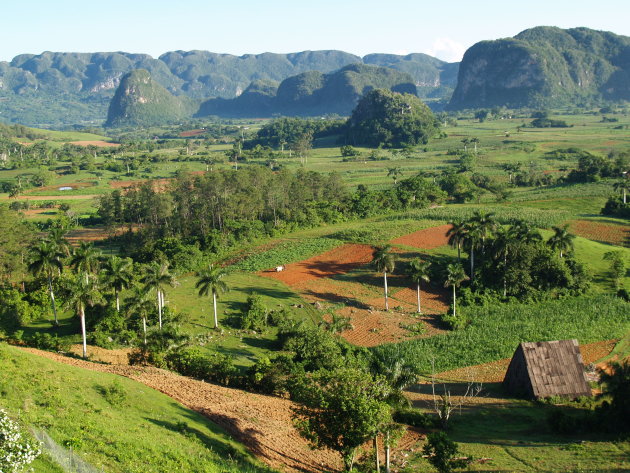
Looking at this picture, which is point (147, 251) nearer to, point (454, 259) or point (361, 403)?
point (454, 259)

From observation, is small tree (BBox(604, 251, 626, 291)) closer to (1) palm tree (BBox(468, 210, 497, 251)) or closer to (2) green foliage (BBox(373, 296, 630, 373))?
(2) green foliage (BBox(373, 296, 630, 373))

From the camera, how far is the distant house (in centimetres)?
3303

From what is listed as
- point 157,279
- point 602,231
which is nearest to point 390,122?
point 602,231

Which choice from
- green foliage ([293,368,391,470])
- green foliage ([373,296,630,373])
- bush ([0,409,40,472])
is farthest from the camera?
green foliage ([373,296,630,373])

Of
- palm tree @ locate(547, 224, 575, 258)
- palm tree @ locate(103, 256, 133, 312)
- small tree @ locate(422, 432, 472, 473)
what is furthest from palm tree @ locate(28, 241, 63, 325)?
palm tree @ locate(547, 224, 575, 258)

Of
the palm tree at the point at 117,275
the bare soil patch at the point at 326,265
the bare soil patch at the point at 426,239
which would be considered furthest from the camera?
the bare soil patch at the point at 426,239

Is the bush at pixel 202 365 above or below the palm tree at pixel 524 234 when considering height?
below

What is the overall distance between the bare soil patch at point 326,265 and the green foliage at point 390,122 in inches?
4531

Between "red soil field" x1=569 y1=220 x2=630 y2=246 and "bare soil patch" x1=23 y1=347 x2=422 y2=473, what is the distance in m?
46.6

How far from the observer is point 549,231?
6656cm

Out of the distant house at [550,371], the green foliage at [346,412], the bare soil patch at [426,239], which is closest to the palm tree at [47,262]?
the green foliage at [346,412]

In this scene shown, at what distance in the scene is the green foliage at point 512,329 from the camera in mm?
40969

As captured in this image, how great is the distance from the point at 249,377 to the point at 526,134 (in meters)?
162

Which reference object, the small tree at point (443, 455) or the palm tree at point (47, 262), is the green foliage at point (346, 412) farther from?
the palm tree at point (47, 262)
